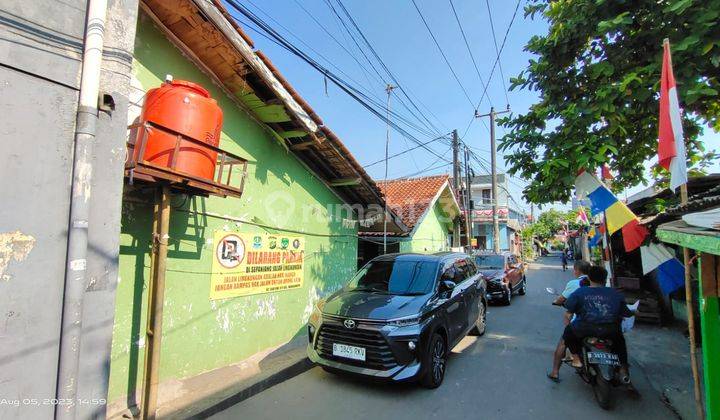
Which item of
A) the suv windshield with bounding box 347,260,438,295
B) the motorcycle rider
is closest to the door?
the suv windshield with bounding box 347,260,438,295

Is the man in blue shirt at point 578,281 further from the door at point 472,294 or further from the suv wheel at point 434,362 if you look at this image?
the suv wheel at point 434,362

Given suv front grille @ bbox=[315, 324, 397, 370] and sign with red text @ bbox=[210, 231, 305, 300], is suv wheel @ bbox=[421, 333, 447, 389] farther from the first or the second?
sign with red text @ bbox=[210, 231, 305, 300]

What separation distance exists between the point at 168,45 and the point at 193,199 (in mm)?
2079

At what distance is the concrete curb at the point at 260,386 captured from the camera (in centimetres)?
401

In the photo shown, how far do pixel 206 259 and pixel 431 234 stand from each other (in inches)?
424

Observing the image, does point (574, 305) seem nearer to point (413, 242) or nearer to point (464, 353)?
point (464, 353)

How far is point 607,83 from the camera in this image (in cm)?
521

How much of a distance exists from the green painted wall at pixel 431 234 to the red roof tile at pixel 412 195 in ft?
1.41

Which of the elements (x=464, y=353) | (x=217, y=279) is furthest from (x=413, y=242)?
(x=217, y=279)

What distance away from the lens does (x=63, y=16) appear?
289 centimetres

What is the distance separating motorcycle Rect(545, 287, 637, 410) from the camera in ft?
13.6

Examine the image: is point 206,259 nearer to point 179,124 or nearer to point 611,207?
point 179,124

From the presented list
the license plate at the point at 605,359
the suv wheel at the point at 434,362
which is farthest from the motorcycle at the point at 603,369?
the suv wheel at the point at 434,362

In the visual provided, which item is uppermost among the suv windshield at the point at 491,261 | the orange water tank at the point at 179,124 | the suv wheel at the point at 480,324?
the orange water tank at the point at 179,124
